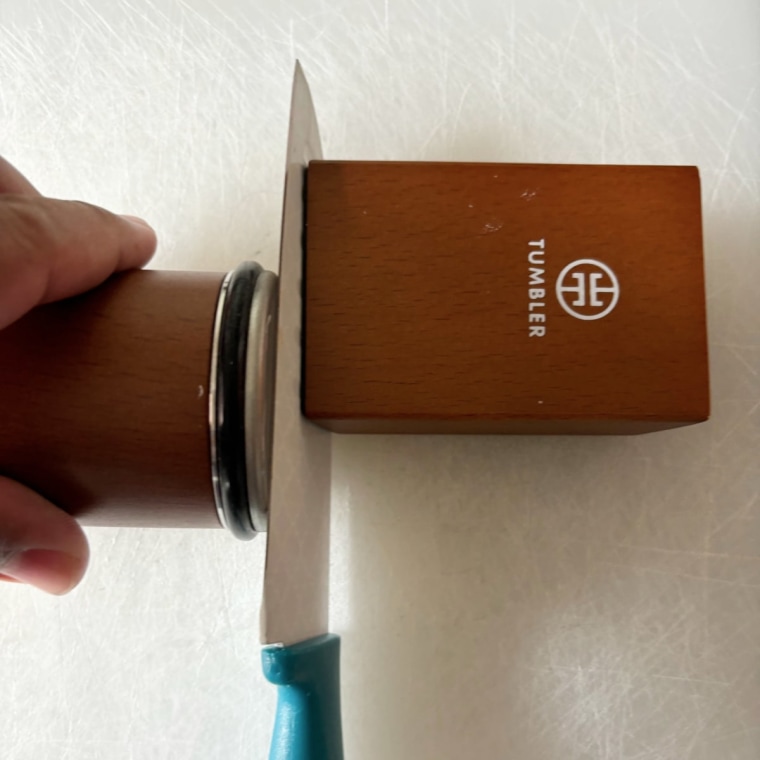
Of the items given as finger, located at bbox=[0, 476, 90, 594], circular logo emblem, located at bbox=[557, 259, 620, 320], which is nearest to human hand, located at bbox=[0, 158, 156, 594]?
finger, located at bbox=[0, 476, 90, 594]

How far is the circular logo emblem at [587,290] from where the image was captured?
1.53 feet

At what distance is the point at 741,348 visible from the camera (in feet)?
1.97

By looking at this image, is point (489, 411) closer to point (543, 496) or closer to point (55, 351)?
point (543, 496)

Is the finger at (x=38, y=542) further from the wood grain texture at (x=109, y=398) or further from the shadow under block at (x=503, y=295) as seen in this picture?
the shadow under block at (x=503, y=295)

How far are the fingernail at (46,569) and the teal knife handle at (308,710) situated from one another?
5.8 inches

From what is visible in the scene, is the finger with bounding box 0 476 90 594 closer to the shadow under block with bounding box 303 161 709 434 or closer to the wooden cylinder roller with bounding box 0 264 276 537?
the wooden cylinder roller with bounding box 0 264 276 537

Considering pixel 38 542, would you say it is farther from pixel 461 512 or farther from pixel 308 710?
pixel 461 512

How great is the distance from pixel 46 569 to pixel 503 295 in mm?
349

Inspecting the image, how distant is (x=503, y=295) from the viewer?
1.54 ft

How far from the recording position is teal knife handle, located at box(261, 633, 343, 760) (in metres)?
0.47

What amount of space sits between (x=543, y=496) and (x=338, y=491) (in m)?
0.16

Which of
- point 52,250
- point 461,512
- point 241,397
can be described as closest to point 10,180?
point 52,250

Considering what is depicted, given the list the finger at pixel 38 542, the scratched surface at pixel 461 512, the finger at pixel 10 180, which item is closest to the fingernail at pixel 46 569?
the finger at pixel 38 542

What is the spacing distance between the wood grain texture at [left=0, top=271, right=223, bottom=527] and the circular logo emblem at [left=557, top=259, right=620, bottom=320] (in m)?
0.22
